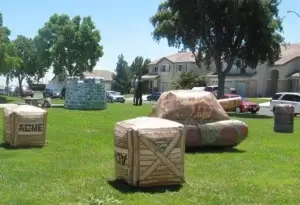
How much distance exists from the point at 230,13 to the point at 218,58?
3869mm

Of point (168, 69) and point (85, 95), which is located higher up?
point (168, 69)

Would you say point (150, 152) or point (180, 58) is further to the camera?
point (180, 58)

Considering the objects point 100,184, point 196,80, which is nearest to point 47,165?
point 100,184

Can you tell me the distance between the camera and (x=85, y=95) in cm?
3166

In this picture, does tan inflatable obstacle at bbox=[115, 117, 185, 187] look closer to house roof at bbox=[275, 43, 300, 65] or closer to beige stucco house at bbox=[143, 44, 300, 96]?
beige stucco house at bbox=[143, 44, 300, 96]

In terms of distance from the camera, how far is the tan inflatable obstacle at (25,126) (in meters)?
12.3

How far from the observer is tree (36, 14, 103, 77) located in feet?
232

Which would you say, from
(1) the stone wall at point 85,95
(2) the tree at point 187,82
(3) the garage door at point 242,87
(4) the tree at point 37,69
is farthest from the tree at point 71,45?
(1) the stone wall at point 85,95

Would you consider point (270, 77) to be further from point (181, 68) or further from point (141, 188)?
point (141, 188)

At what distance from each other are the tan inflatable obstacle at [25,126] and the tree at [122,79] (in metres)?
79.8

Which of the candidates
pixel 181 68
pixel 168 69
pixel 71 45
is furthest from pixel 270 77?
pixel 71 45

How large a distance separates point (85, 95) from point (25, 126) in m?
19.3

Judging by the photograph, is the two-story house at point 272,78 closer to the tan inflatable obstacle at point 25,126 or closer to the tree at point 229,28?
the tree at point 229,28

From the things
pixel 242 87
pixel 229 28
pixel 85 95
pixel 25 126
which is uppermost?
pixel 229 28
